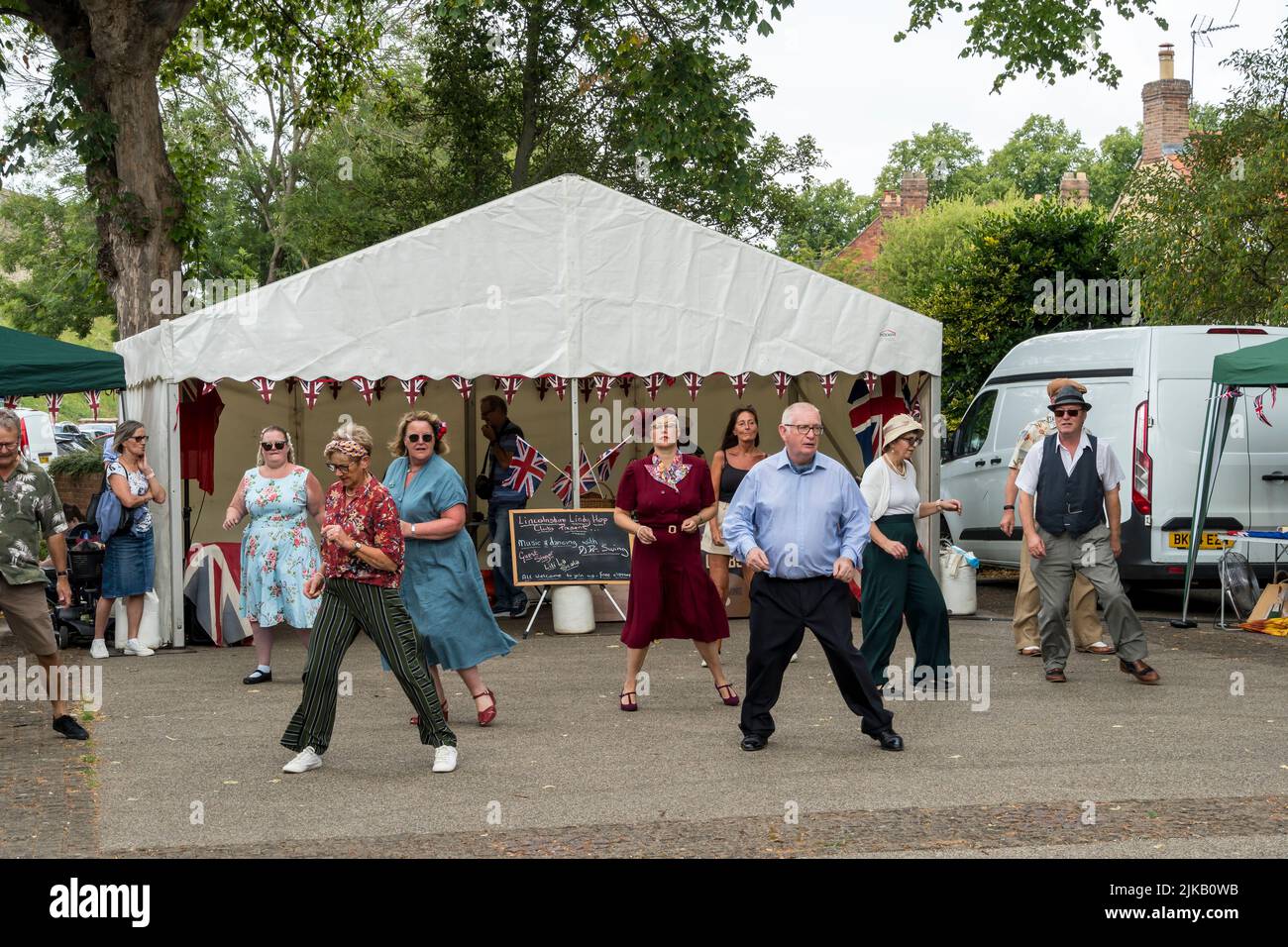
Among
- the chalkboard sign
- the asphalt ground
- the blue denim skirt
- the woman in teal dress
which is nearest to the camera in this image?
the asphalt ground

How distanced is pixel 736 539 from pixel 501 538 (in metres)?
6.54

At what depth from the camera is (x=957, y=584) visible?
14289mm

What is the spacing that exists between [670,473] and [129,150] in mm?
9357

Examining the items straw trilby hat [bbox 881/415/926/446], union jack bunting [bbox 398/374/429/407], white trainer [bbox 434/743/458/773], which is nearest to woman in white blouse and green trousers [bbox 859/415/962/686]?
straw trilby hat [bbox 881/415/926/446]

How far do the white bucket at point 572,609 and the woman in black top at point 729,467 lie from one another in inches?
68.4

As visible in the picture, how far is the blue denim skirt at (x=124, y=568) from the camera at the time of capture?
39.6 feet

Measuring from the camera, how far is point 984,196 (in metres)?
76.2

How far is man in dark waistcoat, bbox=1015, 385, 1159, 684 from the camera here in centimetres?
1007

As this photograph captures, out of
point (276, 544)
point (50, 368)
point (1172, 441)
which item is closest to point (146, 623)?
point (50, 368)

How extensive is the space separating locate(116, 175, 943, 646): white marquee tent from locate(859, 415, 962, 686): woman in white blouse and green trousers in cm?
413

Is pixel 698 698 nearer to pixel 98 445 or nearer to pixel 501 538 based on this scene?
pixel 501 538

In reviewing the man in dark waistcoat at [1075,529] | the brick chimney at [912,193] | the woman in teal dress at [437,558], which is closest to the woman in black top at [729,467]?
the man in dark waistcoat at [1075,529]

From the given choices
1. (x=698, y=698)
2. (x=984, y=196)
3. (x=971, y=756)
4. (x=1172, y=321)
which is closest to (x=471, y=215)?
(x=698, y=698)

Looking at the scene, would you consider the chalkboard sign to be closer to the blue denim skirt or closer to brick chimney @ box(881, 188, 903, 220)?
the blue denim skirt
